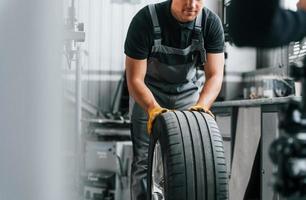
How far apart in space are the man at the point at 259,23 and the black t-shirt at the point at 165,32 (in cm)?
101

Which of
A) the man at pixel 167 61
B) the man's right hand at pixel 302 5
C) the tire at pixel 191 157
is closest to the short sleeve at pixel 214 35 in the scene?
the man at pixel 167 61

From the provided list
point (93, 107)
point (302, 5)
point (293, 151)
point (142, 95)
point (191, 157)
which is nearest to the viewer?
point (293, 151)

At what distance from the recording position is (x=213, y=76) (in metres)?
1.72

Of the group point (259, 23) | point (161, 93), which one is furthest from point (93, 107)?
point (259, 23)

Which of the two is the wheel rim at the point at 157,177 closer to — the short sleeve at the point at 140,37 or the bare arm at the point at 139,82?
the bare arm at the point at 139,82

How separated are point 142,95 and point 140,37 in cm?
20

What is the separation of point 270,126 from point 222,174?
1.04 m

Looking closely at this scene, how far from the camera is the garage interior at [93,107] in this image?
0.56 metres

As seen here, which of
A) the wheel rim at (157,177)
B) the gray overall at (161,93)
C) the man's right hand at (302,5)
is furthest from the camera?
the gray overall at (161,93)

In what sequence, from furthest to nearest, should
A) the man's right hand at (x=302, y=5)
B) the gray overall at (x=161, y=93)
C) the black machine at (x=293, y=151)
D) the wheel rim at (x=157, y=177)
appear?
1. the gray overall at (x=161, y=93)
2. the wheel rim at (x=157, y=177)
3. the man's right hand at (x=302, y=5)
4. the black machine at (x=293, y=151)

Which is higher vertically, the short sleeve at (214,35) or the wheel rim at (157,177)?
the short sleeve at (214,35)

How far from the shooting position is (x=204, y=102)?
1622mm

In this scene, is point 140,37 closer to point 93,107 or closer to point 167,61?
point 167,61

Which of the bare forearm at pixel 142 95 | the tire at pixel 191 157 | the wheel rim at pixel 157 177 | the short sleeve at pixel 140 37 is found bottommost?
the wheel rim at pixel 157 177
